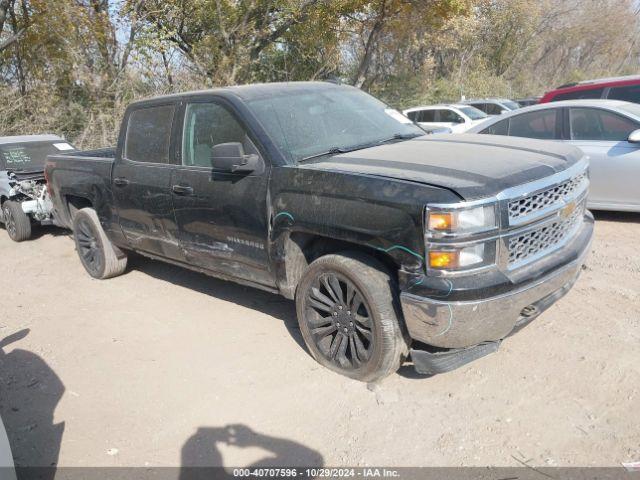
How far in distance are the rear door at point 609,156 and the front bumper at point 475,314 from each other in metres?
3.73

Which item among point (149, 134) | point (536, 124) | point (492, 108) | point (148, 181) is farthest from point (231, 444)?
point (492, 108)

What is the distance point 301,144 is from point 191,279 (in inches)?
106

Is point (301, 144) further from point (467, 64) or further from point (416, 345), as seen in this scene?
point (467, 64)

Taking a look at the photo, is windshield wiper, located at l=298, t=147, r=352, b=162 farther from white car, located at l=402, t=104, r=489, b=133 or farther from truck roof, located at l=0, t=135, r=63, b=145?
white car, located at l=402, t=104, r=489, b=133

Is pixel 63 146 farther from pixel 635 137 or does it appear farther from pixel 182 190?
pixel 635 137

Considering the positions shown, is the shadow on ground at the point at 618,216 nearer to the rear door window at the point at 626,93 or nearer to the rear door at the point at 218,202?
the rear door window at the point at 626,93

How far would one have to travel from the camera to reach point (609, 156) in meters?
6.40

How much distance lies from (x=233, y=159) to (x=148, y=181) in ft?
4.57

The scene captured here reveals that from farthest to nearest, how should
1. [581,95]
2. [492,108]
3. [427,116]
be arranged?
[492,108], [427,116], [581,95]

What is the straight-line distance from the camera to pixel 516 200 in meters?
3.04

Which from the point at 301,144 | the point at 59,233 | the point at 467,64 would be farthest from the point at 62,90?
the point at 467,64

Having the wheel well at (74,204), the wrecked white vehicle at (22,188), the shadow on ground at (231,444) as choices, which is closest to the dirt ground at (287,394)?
the shadow on ground at (231,444)

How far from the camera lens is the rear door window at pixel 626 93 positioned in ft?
23.9

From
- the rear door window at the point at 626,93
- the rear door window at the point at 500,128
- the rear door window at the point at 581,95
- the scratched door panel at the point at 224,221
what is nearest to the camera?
the scratched door panel at the point at 224,221
